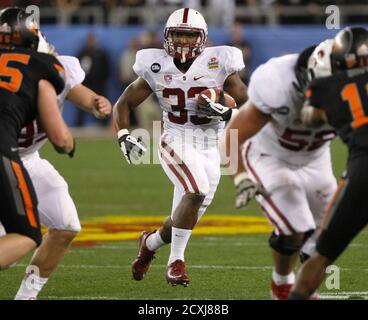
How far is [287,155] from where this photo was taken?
548 cm

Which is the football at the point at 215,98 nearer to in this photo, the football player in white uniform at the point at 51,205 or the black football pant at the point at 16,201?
the football player in white uniform at the point at 51,205

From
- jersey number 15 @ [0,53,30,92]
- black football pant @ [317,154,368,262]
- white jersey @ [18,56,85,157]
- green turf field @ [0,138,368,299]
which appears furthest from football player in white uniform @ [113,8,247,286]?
black football pant @ [317,154,368,262]

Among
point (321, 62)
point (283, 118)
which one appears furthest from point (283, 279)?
point (321, 62)

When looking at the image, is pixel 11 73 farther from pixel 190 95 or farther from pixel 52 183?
pixel 190 95

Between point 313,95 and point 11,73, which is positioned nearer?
point 313,95

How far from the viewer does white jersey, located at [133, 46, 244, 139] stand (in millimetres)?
6703

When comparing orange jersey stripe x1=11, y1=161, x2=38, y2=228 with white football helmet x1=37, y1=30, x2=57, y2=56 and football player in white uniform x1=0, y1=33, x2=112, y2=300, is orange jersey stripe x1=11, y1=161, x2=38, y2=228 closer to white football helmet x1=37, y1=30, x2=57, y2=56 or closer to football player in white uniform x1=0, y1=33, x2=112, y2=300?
football player in white uniform x1=0, y1=33, x2=112, y2=300

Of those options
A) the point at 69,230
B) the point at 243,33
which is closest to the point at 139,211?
the point at 69,230

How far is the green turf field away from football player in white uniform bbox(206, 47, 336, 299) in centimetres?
68

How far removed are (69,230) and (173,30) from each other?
1.75 metres

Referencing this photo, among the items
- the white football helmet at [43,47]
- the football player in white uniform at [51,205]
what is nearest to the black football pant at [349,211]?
the football player in white uniform at [51,205]

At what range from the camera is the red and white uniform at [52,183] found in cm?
550

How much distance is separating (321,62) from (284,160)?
636 mm

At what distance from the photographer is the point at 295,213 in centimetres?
528
